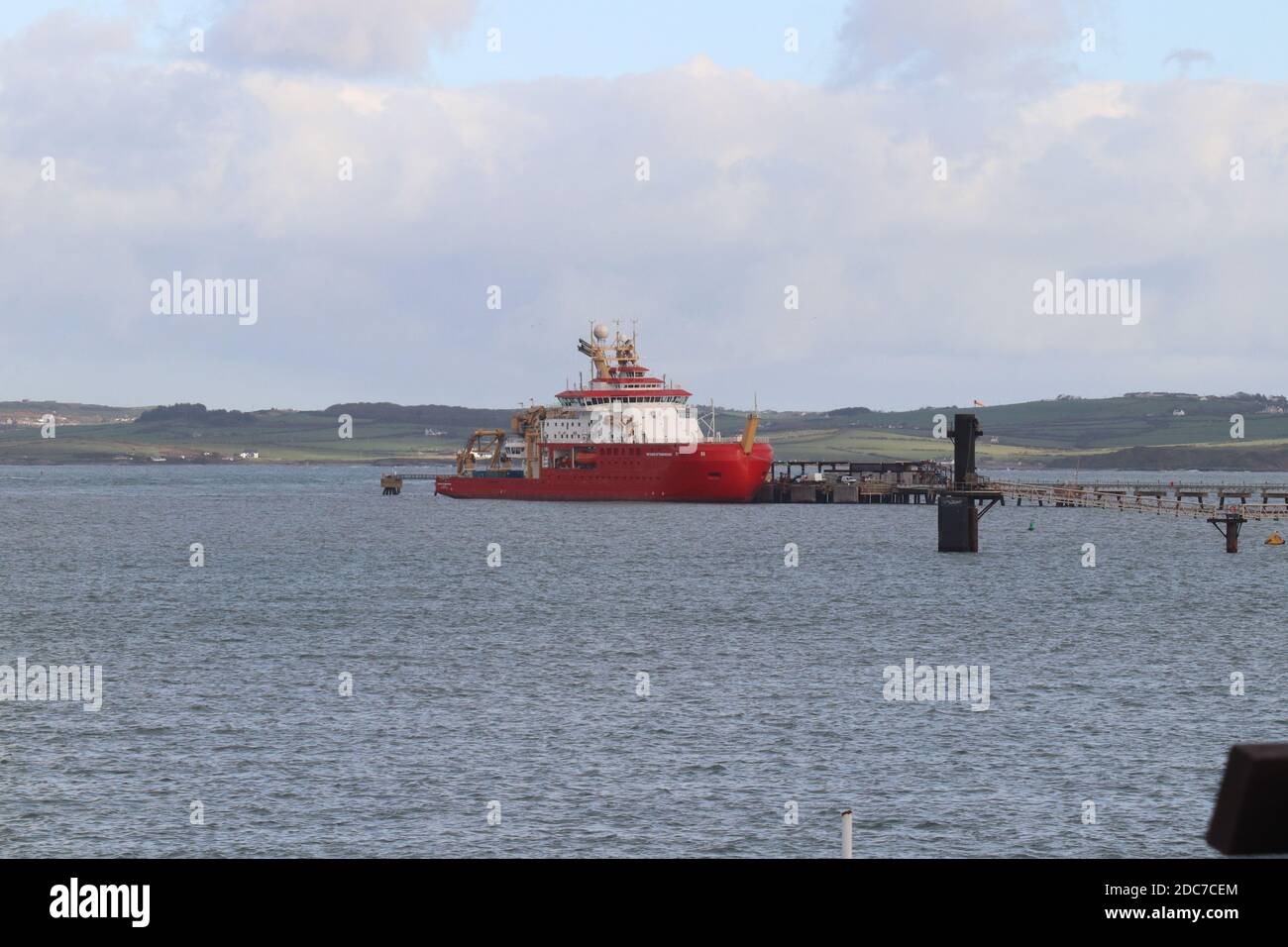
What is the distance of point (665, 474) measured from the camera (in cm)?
13388

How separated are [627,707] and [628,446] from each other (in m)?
95.8

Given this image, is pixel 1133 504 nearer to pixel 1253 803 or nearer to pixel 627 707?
pixel 627 707

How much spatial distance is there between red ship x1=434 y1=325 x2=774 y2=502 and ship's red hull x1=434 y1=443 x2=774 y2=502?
9 centimetres

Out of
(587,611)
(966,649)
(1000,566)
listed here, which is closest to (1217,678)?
(966,649)

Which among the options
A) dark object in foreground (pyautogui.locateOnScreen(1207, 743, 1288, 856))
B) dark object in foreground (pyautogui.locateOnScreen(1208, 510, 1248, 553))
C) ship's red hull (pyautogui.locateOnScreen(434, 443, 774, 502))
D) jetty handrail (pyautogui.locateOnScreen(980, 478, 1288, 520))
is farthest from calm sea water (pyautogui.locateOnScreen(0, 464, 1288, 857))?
ship's red hull (pyautogui.locateOnScreen(434, 443, 774, 502))

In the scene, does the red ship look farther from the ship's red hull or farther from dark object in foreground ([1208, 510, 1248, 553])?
dark object in foreground ([1208, 510, 1248, 553])

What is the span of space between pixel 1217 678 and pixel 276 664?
2863 cm

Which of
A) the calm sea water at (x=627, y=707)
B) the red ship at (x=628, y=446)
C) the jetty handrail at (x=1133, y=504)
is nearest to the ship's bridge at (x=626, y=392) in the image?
the red ship at (x=628, y=446)

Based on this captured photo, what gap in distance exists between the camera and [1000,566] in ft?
285
